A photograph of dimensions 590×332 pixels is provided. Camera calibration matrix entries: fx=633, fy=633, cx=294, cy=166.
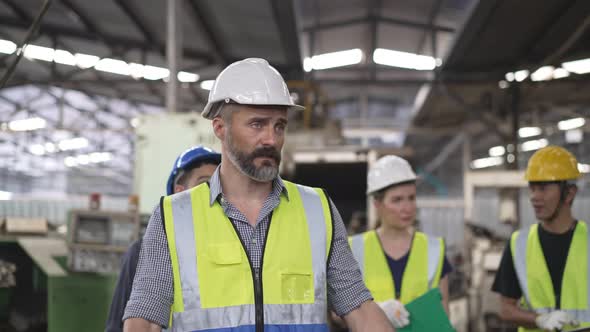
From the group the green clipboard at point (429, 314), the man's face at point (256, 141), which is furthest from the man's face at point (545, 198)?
the man's face at point (256, 141)

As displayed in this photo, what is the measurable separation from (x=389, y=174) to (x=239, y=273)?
6.05 feet

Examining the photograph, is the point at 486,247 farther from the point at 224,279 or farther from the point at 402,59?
the point at 224,279

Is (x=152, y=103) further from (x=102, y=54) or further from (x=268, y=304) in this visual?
(x=268, y=304)

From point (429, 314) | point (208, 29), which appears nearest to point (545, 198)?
point (429, 314)

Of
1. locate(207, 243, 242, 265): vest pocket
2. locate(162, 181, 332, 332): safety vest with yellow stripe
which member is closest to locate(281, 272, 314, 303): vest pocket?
locate(162, 181, 332, 332): safety vest with yellow stripe

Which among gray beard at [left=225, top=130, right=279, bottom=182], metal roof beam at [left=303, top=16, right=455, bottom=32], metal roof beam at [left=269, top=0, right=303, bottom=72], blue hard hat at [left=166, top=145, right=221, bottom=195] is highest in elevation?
metal roof beam at [left=303, top=16, right=455, bottom=32]

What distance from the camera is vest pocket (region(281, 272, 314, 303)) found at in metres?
1.80

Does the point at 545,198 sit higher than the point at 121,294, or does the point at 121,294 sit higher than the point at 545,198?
the point at 545,198

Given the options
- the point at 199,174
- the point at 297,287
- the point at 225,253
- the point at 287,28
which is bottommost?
the point at 297,287

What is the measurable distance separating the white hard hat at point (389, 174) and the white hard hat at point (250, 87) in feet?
5.29

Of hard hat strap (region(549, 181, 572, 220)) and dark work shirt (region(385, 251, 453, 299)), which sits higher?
hard hat strap (region(549, 181, 572, 220))

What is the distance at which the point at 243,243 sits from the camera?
1.83 metres

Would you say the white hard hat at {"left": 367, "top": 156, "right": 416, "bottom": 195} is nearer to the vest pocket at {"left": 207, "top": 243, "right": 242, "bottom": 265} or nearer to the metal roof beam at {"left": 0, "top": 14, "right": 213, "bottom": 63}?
the vest pocket at {"left": 207, "top": 243, "right": 242, "bottom": 265}

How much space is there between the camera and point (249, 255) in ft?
5.95
